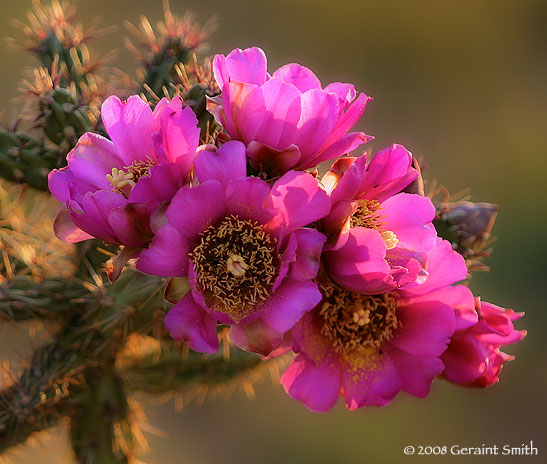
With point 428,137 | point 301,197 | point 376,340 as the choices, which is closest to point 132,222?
point 301,197

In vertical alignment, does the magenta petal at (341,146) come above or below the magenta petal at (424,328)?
above

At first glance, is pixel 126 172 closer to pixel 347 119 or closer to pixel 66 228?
pixel 66 228

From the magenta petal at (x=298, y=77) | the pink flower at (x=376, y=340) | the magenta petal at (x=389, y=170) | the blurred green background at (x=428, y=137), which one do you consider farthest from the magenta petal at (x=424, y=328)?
the blurred green background at (x=428, y=137)

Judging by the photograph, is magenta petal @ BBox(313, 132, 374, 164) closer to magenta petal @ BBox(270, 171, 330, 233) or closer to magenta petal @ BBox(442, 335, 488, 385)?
magenta petal @ BBox(270, 171, 330, 233)

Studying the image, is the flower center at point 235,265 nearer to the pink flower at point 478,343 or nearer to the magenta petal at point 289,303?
the magenta petal at point 289,303

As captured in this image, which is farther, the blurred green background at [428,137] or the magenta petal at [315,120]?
the blurred green background at [428,137]

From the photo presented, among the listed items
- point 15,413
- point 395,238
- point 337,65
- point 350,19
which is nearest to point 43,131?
point 15,413

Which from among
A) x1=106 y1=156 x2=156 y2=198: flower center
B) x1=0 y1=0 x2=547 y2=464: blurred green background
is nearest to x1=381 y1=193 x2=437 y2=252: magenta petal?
x1=106 y1=156 x2=156 y2=198: flower center
